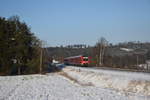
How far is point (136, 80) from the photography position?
19.4 metres

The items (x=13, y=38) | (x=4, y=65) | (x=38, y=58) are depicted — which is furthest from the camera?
(x=38, y=58)

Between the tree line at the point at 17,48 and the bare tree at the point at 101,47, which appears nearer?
the tree line at the point at 17,48

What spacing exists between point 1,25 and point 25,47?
752cm

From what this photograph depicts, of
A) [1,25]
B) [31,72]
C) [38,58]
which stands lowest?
[31,72]

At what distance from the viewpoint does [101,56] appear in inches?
2623

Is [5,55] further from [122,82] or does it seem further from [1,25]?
[122,82]

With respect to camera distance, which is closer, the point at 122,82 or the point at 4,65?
the point at 122,82

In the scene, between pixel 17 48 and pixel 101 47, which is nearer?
pixel 17 48

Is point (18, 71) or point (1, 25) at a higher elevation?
point (1, 25)

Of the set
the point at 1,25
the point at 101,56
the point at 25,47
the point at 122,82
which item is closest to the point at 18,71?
the point at 25,47

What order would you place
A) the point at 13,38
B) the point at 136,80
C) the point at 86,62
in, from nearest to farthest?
1. the point at 136,80
2. the point at 13,38
3. the point at 86,62

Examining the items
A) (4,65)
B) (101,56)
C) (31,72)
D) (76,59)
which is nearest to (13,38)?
(4,65)

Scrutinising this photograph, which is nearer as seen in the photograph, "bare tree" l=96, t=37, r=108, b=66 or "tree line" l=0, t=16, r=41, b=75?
"tree line" l=0, t=16, r=41, b=75

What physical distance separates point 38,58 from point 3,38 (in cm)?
1090
